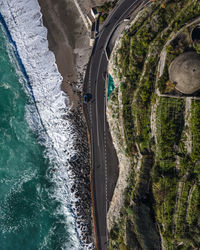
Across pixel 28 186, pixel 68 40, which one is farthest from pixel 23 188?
pixel 68 40

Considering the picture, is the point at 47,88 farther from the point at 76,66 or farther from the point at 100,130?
the point at 100,130

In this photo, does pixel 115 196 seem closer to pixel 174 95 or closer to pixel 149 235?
pixel 149 235

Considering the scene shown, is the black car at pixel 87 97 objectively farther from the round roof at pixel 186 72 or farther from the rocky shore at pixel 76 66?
the round roof at pixel 186 72

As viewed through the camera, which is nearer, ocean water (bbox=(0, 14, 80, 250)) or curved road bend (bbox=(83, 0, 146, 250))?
curved road bend (bbox=(83, 0, 146, 250))

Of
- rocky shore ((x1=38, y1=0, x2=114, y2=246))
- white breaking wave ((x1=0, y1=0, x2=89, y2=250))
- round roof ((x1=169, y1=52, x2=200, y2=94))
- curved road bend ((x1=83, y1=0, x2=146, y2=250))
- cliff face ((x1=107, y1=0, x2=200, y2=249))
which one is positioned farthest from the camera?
white breaking wave ((x1=0, y1=0, x2=89, y2=250))

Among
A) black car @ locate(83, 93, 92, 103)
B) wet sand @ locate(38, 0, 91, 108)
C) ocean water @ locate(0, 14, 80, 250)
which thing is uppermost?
wet sand @ locate(38, 0, 91, 108)

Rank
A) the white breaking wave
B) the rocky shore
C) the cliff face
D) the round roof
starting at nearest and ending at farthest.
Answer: the round roof < the cliff face < the rocky shore < the white breaking wave

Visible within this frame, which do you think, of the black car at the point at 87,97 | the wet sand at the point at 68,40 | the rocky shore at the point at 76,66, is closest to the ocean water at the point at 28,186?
the rocky shore at the point at 76,66

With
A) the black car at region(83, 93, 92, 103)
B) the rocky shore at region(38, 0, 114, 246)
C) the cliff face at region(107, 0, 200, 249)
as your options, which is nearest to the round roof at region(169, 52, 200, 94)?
the cliff face at region(107, 0, 200, 249)

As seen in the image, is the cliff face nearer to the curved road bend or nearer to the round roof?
the round roof
